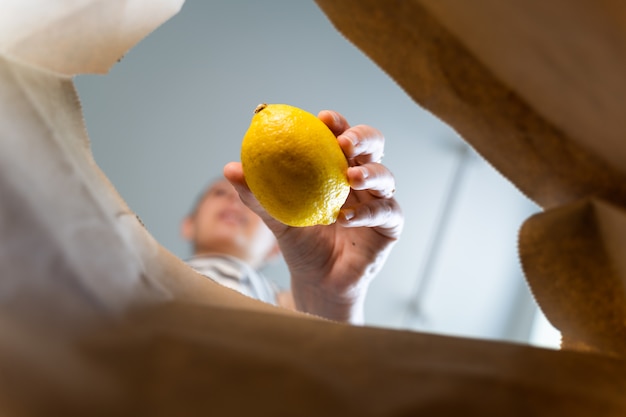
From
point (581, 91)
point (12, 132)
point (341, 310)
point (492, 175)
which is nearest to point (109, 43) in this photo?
point (12, 132)

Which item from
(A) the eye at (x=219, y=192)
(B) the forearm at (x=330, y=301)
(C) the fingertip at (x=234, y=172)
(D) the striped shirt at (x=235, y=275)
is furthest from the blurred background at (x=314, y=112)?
(C) the fingertip at (x=234, y=172)

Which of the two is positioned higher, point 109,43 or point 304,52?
point 304,52

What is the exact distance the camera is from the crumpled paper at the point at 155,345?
29 cm

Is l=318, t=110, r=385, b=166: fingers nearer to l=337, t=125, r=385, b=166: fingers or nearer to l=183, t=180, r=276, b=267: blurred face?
l=337, t=125, r=385, b=166: fingers

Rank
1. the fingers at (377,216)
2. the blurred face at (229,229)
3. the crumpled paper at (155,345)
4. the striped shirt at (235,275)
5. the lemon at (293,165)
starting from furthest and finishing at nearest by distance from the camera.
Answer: the blurred face at (229,229)
the striped shirt at (235,275)
the fingers at (377,216)
the lemon at (293,165)
the crumpled paper at (155,345)

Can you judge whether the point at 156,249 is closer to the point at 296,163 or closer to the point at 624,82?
the point at 296,163

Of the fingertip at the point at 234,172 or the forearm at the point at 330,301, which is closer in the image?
the fingertip at the point at 234,172

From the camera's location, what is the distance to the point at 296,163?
0.51 m

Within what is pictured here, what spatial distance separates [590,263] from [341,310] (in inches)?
22.1

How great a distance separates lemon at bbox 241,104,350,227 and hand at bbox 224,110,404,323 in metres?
0.11

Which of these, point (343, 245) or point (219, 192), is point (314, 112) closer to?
point (219, 192)

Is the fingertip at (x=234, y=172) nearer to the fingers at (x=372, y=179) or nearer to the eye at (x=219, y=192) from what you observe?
the fingers at (x=372, y=179)

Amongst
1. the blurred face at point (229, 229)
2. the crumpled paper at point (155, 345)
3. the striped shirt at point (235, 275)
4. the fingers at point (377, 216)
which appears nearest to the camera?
the crumpled paper at point (155, 345)

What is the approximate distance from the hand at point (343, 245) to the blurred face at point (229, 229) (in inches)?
22.6
